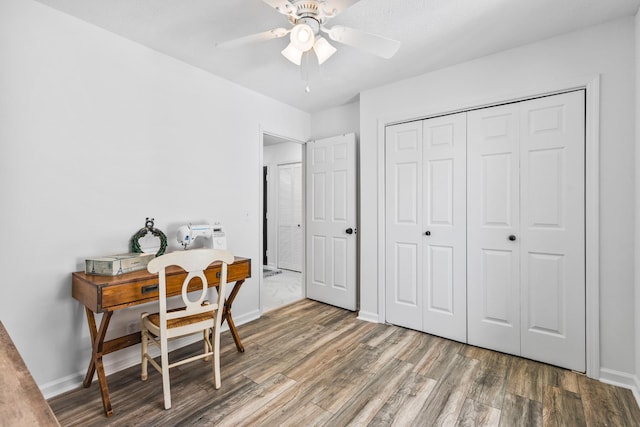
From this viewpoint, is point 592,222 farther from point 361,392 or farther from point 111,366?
point 111,366

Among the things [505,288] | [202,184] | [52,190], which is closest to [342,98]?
[202,184]

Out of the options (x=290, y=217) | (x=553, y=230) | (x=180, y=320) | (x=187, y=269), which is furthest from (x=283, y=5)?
(x=290, y=217)

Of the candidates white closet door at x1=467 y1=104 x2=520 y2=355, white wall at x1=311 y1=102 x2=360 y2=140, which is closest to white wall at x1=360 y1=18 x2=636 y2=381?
white closet door at x1=467 y1=104 x2=520 y2=355

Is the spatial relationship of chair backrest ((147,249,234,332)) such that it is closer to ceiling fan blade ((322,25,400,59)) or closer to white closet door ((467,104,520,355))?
ceiling fan blade ((322,25,400,59))

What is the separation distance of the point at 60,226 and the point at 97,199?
276mm

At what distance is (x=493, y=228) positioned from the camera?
255cm

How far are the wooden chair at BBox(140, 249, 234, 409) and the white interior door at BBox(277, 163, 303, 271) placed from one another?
3.46m

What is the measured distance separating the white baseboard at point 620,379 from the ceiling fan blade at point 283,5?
9.90 feet

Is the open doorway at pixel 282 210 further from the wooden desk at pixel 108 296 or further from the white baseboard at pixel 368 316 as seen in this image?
the wooden desk at pixel 108 296

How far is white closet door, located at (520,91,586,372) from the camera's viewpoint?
2207 mm

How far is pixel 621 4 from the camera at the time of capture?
6.26 ft

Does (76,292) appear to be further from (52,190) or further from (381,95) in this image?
(381,95)

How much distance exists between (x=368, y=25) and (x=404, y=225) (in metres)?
1.76

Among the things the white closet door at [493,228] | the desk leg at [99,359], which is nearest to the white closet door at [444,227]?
the white closet door at [493,228]
